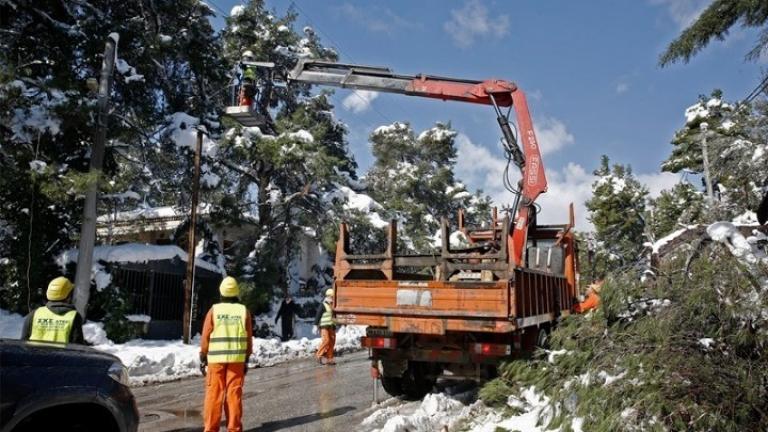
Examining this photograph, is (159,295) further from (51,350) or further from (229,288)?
(51,350)

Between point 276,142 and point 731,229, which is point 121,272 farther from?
point 731,229

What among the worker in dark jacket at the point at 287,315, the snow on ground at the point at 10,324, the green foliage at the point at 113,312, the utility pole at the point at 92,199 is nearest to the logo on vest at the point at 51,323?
the snow on ground at the point at 10,324

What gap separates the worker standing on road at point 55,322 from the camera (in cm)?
551

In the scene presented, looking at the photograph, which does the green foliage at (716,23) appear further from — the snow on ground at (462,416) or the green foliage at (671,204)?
the green foliage at (671,204)

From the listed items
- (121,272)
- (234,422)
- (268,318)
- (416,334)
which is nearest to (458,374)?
(416,334)

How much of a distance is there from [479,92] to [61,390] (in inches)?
350

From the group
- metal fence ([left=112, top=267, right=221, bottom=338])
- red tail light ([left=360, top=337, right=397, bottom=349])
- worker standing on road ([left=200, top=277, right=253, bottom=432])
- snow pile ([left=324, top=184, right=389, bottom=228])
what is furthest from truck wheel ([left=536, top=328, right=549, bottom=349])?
snow pile ([left=324, top=184, right=389, bottom=228])

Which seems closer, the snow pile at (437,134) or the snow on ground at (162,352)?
the snow on ground at (162,352)

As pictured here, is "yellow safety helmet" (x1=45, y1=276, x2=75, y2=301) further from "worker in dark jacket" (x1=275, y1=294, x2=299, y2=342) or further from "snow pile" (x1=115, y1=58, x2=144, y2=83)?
"worker in dark jacket" (x1=275, y1=294, x2=299, y2=342)

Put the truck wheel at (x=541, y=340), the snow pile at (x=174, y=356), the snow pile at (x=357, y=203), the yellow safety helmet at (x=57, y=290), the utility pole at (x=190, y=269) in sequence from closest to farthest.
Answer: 1. the yellow safety helmet at (x=57, y=290)
2. the truck wheel at (x=541, y=340)
3. the snow pile at (x=174, y=356)
4. the utility pole at (x=190, y=269)
5. the snow pile at (x=357, y=203)

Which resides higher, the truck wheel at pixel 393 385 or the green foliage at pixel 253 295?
the green foliage at pixel 253 295

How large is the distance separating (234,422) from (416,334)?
2833 millimetres

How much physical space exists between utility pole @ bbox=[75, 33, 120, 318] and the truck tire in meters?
10.1

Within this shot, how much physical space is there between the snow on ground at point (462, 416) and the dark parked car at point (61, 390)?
8.84 feet
